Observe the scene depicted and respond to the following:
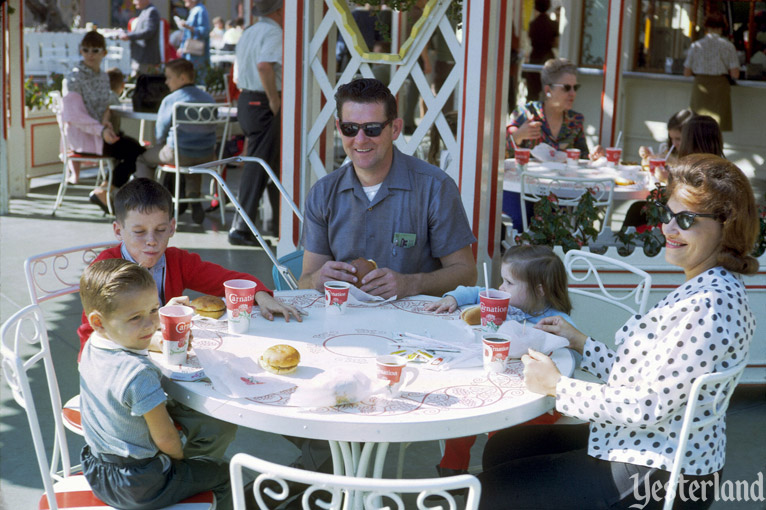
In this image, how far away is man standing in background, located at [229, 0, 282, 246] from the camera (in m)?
6.35

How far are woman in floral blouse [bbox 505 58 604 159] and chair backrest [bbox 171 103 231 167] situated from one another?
2.28 metres

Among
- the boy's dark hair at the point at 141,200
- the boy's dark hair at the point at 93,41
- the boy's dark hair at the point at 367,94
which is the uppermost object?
the boy's dark hair at the point at 93,41

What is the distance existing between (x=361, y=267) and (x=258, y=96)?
3.81 metres

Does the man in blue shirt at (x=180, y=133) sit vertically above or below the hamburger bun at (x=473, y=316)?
above

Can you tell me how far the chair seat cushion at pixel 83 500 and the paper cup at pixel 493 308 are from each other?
0.88 metres

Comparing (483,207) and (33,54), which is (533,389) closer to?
(483,207)

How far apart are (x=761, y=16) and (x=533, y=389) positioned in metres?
8.69

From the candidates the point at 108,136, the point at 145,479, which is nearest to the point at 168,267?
the point at 145,479

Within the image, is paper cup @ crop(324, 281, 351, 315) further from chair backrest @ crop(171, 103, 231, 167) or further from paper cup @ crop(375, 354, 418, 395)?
chair backrest @ crop(171, 103, 231, 167)

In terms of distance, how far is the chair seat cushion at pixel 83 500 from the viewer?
2162 mm

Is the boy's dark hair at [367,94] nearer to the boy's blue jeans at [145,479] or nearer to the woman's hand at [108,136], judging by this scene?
the boy's blue jeans at [145,479]

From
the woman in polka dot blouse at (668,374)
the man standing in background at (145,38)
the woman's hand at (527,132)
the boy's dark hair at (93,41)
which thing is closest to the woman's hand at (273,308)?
the woman in polka dot blouse at (668,374)

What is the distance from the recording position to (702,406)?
81.2 inches

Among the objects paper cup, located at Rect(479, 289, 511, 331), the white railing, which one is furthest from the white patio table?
the white railing
